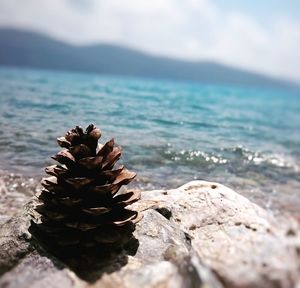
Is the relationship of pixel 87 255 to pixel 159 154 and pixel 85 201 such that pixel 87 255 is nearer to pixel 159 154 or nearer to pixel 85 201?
pixel 85 201

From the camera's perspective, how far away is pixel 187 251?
3506 millimetres

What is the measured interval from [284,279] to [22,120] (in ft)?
32.6

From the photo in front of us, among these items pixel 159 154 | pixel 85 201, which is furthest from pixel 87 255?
pixel 159 154

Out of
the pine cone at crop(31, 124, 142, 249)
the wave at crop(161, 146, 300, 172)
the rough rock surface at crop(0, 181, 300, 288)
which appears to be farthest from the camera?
the wave at crop(161, 146, 300, 172)

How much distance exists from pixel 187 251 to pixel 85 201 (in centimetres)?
93

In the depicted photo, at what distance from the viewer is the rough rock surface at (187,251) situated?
7.77 feet

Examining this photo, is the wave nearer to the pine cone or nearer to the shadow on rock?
the pine cone

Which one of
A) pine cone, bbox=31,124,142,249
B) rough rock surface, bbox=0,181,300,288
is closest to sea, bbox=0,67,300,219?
rough rock surface, bbox=0,181,300,288

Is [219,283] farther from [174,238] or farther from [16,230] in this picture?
[16,230]

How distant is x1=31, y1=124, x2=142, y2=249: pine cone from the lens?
134 inches

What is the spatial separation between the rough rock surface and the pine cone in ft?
0.53

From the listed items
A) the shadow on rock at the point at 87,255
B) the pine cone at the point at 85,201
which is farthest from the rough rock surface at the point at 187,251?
the pine cone at the point at 85,201

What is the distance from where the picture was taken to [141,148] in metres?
9.26

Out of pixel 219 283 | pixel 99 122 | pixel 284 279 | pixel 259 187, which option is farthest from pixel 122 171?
pixel 99 122
